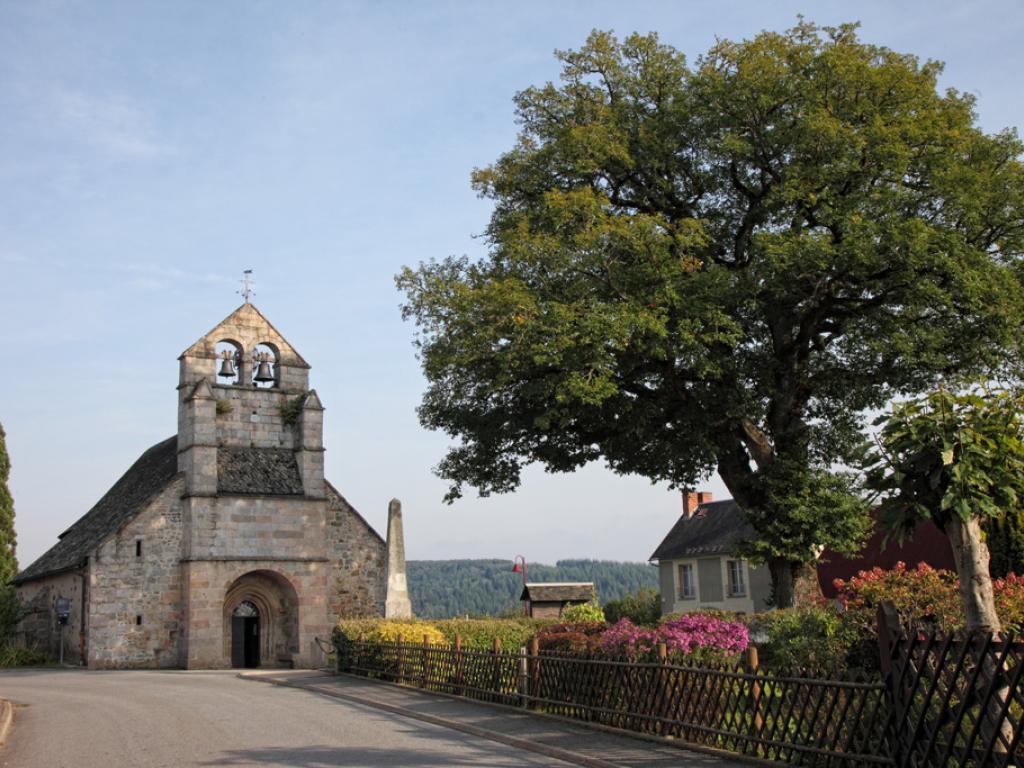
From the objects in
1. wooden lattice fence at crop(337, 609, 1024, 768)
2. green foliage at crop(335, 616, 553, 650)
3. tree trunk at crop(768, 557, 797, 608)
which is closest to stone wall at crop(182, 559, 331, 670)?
green foliage at crop(335, 616, 553, 650)

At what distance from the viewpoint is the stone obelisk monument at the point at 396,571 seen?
31.4 m

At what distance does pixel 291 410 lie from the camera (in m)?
38.3

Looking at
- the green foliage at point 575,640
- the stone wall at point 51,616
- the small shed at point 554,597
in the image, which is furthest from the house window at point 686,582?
the stone wall at point 51,616

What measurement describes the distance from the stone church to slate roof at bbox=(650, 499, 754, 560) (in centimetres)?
1705

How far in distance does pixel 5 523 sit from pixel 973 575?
130 feet

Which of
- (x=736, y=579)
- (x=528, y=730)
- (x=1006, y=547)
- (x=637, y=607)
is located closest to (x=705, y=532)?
(x=736, y=579)

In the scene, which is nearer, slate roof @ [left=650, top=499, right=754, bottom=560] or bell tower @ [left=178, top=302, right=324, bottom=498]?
bell tower @ [left=178, top=302, right=324, bottom=498]

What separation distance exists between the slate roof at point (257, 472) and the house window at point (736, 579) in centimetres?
2096

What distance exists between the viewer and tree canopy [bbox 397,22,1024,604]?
21828mm

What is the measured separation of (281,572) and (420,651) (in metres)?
14.9

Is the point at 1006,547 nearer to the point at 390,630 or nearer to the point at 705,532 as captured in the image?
the point at 390,630

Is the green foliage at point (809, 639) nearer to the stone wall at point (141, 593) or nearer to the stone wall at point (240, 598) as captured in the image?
the stone wall at point (240, 598)

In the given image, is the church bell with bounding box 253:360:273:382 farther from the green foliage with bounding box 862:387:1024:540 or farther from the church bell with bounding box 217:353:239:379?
the green foliage with bounding box 862:387:1024:540

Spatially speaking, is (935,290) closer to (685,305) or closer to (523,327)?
(685,305)
